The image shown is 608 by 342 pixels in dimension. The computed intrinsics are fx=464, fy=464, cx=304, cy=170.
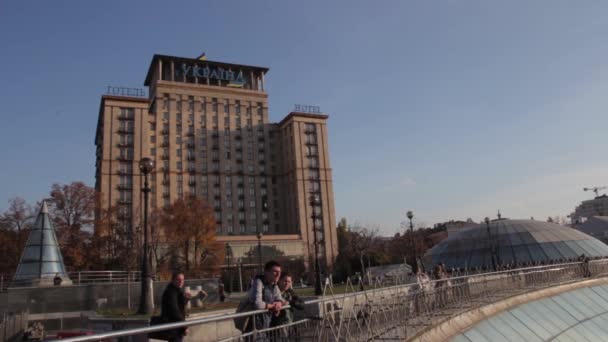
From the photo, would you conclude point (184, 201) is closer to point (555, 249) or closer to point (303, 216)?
point (303, 216)

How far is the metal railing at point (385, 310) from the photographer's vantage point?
5.91 m

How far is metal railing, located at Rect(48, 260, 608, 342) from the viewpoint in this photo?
5.91 meters

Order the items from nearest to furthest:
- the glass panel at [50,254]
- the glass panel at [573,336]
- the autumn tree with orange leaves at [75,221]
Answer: the glass panel at [573,336] < the glass panel at [50,254] < the autumn tree with orange leaves at [75,221]

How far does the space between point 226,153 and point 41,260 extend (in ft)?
213

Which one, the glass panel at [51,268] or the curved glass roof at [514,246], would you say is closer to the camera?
the glass panel at [51,268]

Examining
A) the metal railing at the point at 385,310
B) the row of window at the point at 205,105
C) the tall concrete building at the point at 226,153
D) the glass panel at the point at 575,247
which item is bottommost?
the metal railing at the point at 385,310

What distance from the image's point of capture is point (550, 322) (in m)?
14.8

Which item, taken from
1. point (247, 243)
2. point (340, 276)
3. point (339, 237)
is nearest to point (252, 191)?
point (247, 243)

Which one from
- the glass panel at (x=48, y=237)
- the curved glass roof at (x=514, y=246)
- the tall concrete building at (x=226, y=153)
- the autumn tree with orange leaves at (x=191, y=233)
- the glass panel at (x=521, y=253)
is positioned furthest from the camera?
the tall concrete building at (x=226, y=153)

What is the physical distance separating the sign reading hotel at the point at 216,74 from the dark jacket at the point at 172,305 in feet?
287

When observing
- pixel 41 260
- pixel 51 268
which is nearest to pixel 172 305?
pixel 51 268

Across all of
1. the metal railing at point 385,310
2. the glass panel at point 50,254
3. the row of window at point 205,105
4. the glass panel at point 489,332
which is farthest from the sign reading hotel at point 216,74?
the glass panel at point 489,332

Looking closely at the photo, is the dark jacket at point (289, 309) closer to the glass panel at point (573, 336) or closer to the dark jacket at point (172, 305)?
the dark jacket at point (172, 305)

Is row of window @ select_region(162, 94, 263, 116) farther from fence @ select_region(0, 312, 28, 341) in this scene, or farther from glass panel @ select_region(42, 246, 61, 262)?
fence @ select_region(0, 312, 28, 341)
